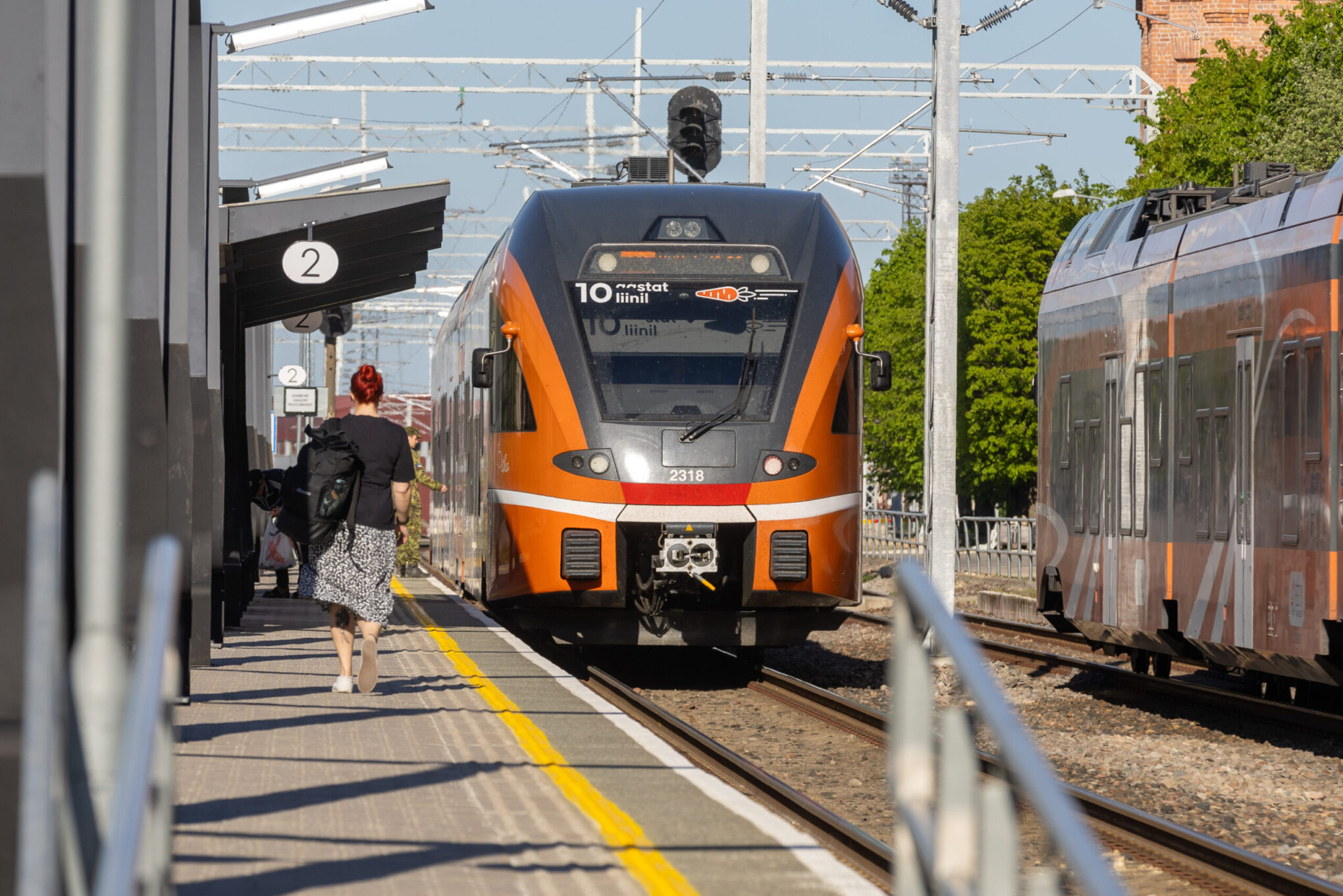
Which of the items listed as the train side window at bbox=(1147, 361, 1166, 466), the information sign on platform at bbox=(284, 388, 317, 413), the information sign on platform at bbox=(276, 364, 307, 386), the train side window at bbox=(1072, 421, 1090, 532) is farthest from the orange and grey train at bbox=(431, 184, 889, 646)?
the information sign on platform at bbox=(276, 364, 307, 386)

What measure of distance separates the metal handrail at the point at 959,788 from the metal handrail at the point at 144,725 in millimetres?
1454

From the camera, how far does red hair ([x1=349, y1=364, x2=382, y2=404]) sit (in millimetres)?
10758

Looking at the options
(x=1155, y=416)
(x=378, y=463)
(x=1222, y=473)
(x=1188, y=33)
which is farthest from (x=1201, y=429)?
(x=1188, y=33)

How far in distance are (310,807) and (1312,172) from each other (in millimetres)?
9091

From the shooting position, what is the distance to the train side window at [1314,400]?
11.1 metres

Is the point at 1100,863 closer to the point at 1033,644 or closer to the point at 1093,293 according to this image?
the point at 1093,293

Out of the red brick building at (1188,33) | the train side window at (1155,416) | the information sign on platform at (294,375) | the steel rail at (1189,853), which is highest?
the red brick building at (1188,33)

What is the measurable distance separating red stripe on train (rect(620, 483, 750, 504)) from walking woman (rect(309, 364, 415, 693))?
2639mm

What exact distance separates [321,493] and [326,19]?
233 inches

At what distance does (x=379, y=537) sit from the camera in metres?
10.7

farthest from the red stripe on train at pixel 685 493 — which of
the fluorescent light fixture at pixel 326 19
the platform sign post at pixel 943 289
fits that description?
the platform sign post at pixel 943 289

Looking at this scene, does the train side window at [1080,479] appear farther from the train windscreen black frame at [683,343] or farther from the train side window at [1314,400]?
the train side window at [1314,400]

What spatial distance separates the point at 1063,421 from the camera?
1606 centimetres

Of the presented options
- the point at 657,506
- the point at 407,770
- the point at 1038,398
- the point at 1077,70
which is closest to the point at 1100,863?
the point at 407,770
